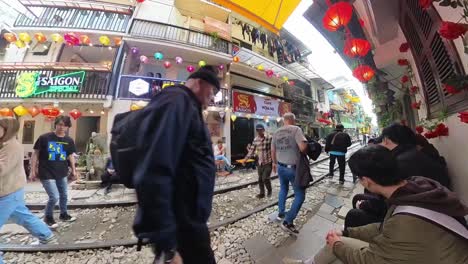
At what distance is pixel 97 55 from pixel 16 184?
12.0 meters

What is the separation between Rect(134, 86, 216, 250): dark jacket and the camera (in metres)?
0.90

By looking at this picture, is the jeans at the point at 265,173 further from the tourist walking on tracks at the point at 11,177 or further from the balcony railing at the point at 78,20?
the balcony railing at the point at 78,20

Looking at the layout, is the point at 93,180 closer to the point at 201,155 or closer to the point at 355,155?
the point at 201,155

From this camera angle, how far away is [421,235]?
1085mm

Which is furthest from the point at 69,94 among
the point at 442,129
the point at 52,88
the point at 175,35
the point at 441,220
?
the point at 442,129

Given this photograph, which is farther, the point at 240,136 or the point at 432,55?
the point at 240,136

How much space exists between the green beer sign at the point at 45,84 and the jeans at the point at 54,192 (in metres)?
7.19

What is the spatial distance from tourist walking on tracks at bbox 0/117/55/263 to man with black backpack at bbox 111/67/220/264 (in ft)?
7.80

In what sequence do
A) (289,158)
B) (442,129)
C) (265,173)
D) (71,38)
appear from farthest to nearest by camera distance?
(71,38) → (265,173) → (289,158) → (442,129)

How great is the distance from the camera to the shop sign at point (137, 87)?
382 inches

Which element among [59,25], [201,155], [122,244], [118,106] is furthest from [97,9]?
[201,155]

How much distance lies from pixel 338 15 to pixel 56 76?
11.5m

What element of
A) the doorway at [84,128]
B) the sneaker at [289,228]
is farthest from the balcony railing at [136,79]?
the sneaker at [289,228]

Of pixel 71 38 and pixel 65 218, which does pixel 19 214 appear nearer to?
pixel 65 218
